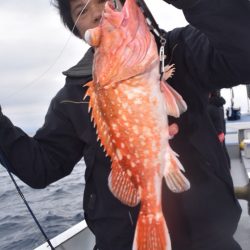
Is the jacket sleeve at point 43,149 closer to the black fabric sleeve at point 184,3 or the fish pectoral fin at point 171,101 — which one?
the fish pectoral fin at point 171,101

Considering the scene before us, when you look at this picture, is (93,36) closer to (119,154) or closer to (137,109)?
(137,109)

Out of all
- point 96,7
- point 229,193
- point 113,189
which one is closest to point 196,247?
point 229,193

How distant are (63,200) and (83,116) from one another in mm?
5788

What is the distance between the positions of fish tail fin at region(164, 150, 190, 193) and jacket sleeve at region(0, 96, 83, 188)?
3.47 ft

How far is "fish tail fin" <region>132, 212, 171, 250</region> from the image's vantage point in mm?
1588

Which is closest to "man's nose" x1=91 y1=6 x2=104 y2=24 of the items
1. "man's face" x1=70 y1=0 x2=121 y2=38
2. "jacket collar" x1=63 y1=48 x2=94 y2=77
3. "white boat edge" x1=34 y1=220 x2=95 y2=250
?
"man's face" x1=70 y1=0 x2=121 y2=38

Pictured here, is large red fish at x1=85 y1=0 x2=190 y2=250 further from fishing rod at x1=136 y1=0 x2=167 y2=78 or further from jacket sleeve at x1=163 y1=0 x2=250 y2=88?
jacket sleeve at x1=163 y1=0 x2=250 y2=88

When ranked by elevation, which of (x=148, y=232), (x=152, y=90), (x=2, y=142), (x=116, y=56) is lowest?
(x=148, y=232)

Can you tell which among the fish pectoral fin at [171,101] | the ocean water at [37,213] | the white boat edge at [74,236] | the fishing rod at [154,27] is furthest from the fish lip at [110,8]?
the ocean water at [37,213]

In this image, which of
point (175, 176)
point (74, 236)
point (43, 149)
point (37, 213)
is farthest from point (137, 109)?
point (37, 213)

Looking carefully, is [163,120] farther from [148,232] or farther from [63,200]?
Answer: [63,200]

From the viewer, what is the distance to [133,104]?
5.26 feet

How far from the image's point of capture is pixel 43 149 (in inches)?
99.8

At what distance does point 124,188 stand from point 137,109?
0.38 m
